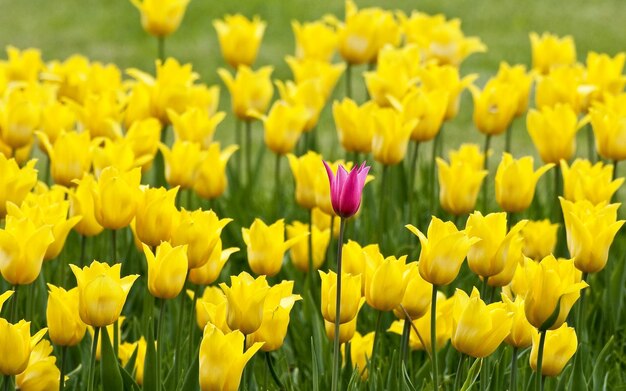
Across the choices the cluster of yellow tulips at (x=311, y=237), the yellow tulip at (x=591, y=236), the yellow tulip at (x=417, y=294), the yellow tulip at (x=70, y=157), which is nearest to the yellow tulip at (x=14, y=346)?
the cluster of yellow tulips at (x=311, y=237)

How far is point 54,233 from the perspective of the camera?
9.41ft

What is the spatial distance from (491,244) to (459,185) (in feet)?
2.83

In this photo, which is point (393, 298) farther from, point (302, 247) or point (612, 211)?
point (302, 247)

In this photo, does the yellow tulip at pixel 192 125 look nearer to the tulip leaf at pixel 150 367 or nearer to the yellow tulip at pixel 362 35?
the yellow tulip at pixel 362 35

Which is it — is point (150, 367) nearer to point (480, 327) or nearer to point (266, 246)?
point (266, 246)

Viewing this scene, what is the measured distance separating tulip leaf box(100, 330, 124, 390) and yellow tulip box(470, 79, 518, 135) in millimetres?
1876

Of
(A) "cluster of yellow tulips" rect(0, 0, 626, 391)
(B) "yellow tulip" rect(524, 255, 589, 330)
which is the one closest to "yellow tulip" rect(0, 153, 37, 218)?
(A) "cluster of yellow tulips" rect(0, 0, 626, 391)

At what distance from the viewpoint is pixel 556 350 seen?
A: 2615 millimetres

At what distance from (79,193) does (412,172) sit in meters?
1.41

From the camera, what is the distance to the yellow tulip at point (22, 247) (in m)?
2.61

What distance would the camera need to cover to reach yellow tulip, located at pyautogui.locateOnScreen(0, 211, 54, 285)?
261cm

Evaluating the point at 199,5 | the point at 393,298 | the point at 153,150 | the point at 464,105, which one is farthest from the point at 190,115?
the point at 199,5

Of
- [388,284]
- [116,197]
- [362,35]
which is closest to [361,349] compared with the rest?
[388,284]

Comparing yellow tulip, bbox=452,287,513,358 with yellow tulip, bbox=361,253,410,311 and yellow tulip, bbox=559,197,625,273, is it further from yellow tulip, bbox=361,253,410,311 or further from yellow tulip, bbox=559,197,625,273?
yellow tulip, bbox=559,197,625,273
